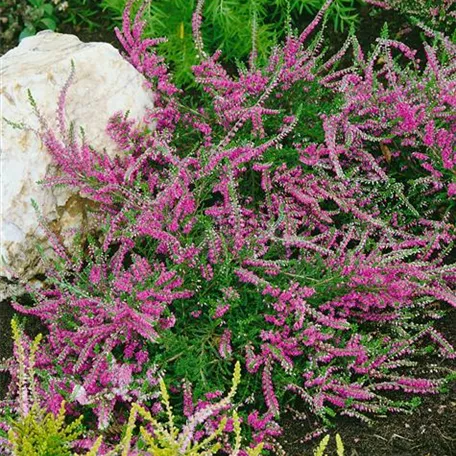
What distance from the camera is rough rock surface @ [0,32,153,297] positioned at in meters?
3.16

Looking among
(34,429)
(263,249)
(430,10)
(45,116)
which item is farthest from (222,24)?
(34,429)

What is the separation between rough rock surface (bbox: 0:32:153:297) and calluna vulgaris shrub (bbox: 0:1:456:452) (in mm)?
100

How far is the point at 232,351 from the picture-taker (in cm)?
292

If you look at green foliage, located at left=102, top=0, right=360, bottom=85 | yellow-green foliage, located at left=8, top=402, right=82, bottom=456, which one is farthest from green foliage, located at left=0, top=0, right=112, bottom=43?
yellow-green foliage, located at left=8, top=402, right=82, bottom=456

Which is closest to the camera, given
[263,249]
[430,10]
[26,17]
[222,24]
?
[263,249]

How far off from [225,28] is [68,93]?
1.06 m

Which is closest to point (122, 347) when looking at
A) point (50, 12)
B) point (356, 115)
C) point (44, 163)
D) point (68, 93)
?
point (44, 163)

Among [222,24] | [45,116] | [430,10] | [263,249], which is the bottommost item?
[263,249]

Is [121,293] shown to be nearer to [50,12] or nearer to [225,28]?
[225,28]

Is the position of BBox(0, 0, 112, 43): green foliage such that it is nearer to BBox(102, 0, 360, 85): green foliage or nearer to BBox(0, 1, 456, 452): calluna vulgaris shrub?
BBox(102, 0, 360, 85): green foliage

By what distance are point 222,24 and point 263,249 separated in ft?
5.17

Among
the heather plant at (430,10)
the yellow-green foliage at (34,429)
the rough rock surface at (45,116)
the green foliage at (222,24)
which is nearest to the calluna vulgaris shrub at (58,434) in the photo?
the yellow-green foliage at (34,429)

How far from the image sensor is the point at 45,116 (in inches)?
128

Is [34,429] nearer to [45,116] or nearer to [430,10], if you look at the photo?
[45,116]
